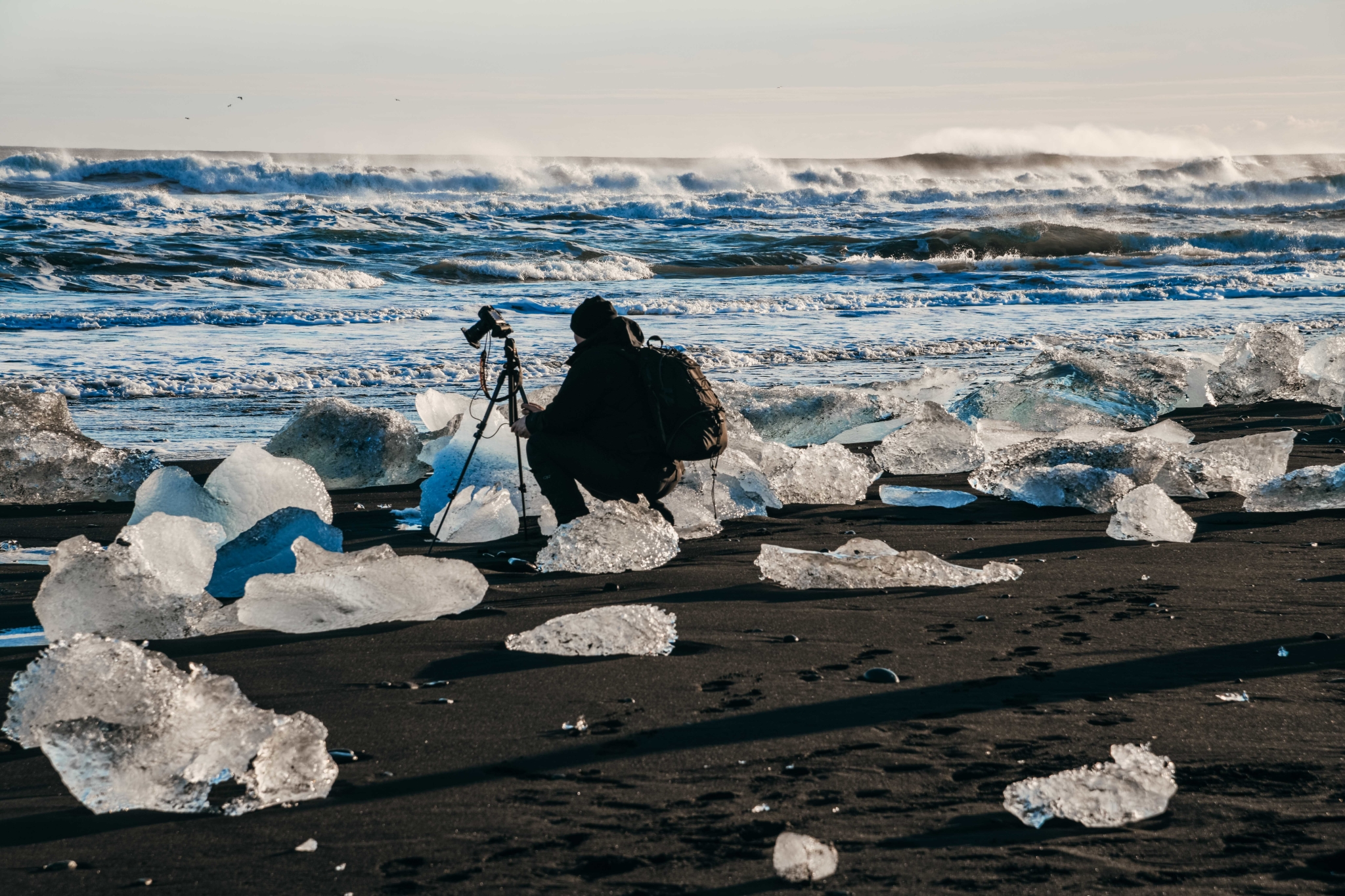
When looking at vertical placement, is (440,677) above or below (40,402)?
below

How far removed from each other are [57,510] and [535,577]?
115 inches

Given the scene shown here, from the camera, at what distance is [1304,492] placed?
5.47 m

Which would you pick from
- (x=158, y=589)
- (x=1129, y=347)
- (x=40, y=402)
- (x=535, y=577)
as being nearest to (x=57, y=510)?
(x=40, y=402)

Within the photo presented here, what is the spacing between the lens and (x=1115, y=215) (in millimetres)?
36219

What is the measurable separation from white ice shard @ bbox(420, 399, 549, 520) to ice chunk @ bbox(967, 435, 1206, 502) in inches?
96.1

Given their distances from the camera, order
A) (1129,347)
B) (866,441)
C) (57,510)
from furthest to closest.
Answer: (1129,347) → (866,441) → (57,510)

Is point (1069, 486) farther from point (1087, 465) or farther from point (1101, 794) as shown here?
point (1101, 794)

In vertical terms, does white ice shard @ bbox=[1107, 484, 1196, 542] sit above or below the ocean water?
below

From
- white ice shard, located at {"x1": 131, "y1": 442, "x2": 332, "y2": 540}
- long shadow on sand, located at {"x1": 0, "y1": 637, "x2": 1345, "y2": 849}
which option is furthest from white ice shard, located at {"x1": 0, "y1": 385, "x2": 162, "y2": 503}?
long shadow on sand, located at {"x1": 0, "y1": 637, "x2": 1345, "y2": 849}

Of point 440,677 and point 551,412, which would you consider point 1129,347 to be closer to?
point 551,412

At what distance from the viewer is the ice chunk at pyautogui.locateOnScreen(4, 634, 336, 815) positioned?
263cm

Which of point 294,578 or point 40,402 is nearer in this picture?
point 294,578

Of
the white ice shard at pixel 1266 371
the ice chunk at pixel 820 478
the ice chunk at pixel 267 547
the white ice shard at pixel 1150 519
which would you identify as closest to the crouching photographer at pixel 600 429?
the ice chunk at pixel 267 547

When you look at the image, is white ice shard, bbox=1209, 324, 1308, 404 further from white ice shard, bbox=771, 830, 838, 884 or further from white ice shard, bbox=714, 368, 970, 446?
white ice shard, bbox=771, 830, 838, 884
